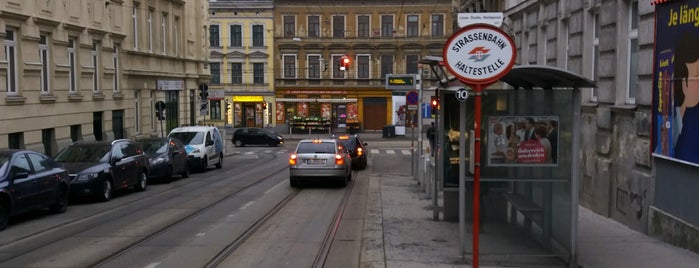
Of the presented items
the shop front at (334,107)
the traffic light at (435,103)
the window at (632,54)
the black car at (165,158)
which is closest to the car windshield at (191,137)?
the black car at (165,158)

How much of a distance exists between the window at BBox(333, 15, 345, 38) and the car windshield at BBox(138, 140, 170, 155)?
40.5 m

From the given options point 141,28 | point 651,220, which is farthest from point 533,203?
point 141,28

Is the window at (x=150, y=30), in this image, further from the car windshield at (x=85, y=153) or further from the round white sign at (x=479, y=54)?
the round white sign at (x=479, y=54)

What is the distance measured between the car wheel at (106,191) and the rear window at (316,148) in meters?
5.53

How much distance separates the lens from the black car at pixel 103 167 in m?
16.9

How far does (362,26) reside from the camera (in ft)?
209

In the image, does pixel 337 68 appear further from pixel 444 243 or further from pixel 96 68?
pixel 444 243

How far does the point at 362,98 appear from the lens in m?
64.0

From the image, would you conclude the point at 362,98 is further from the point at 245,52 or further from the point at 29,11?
the point at 29,11

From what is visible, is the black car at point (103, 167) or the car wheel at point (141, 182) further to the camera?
the car wheel at point (141, 182)

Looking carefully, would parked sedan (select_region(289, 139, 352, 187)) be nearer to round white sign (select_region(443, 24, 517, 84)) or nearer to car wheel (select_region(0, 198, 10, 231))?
car wheel (select_region(0, 198, 10, 231))

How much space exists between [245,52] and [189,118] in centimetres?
2213

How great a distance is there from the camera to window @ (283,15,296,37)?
63688 millimetres

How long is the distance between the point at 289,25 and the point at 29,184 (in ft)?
168
